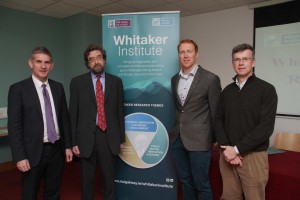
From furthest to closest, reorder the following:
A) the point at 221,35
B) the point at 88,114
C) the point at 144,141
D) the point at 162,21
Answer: the point at 221,35
the point at 144,141
the point at 162,21
the point at 88,114

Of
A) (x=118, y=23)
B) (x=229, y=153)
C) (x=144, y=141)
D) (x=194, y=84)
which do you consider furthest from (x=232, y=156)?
(x=118, y=23)

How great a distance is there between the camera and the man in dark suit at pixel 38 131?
1800 millimetres

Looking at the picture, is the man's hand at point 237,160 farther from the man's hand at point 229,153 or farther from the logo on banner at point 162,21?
the logo on banner at point 162,21

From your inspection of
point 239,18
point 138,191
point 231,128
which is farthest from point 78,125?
point 239,18

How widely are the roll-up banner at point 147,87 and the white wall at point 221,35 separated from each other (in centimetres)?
213

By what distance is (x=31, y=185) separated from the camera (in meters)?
1.88

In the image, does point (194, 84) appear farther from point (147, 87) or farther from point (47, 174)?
point (47, 174)

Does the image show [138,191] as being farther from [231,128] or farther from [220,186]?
[231,128]

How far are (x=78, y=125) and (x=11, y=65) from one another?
2.75 m

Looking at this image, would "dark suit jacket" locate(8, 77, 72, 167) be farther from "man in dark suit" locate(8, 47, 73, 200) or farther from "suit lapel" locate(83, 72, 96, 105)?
"suit lapel" locate(83, 72, 96, 105)

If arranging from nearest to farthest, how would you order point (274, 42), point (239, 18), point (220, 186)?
point (220, 186)
point (274, 42)
point (239, 18)

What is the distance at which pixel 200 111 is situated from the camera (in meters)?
1.96

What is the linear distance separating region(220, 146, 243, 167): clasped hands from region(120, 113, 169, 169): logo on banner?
2.69ft

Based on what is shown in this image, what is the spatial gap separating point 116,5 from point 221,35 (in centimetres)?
192
